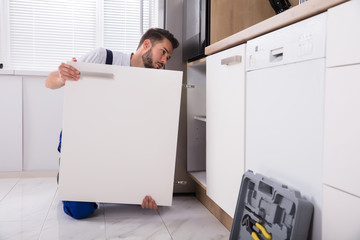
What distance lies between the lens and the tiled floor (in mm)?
1491

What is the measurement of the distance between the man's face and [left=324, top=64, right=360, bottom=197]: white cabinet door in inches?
49.0

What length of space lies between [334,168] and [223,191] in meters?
0.73

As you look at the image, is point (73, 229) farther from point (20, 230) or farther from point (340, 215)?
point (340, 215)

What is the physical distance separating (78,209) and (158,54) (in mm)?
932

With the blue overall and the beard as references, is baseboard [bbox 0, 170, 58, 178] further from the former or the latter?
the beard

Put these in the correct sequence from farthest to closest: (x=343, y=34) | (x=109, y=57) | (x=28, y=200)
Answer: (x=28, y=200), (x=109, y=57), (x=343, y=34)

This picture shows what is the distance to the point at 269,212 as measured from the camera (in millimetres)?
981

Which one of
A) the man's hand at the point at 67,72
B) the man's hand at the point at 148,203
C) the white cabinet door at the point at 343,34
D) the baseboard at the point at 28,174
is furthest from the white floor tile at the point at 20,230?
the white cabinet door at the point at 343,34

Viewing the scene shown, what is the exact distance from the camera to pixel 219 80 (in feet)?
4.87

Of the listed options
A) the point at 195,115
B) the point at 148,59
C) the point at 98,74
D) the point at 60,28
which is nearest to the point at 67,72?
the point at 98,74

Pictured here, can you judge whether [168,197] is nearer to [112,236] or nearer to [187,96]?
[112,236]

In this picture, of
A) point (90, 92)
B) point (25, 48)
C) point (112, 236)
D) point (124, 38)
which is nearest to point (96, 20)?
point (124, 38)

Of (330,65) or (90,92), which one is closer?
(330,65)

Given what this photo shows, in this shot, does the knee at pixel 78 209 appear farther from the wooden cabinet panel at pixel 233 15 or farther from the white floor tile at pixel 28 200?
the wooden cabinet panel at pixel 233 15
